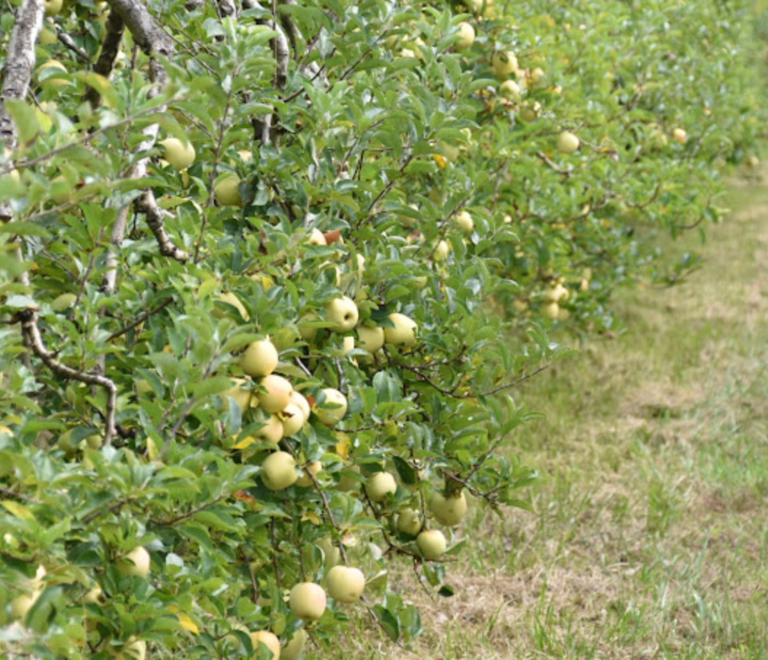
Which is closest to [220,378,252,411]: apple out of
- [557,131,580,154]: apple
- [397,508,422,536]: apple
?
[397,508,422,536]: apple

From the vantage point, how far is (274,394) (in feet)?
4.75

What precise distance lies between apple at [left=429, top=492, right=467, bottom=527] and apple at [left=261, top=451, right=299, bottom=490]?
23.7 inches

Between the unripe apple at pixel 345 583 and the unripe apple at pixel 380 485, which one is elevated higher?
the unripe apple at pixel 380 485

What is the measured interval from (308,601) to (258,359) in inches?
21.0

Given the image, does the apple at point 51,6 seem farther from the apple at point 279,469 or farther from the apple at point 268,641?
the apple at point 268,641

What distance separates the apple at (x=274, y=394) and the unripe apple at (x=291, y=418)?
0.09ft

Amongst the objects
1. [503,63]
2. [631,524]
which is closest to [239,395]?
[631,524]

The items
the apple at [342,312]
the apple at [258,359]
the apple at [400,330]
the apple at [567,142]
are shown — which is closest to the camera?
the apple at [258,359]

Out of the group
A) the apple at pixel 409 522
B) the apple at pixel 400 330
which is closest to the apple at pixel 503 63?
the apple at pixel 400 330

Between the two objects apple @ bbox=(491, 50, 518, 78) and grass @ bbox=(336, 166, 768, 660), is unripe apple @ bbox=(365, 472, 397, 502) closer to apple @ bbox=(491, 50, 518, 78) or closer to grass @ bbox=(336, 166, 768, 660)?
grass @ bbox=(336, 166, 768, 660)

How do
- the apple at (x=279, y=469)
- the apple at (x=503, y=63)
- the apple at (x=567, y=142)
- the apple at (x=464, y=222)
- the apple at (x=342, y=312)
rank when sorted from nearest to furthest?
the apple at (x=279, y=469) < the apple at (x=342, y=312) < the apple at (x=464, y=222) < the apple at (x=503, y=63) < the apple at (x=567, y=142)

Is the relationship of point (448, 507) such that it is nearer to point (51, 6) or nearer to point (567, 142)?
point (51, 6)

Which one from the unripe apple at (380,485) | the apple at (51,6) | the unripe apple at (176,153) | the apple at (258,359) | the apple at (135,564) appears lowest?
the unripe apple at (380,485)

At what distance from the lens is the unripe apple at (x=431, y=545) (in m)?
2.10
